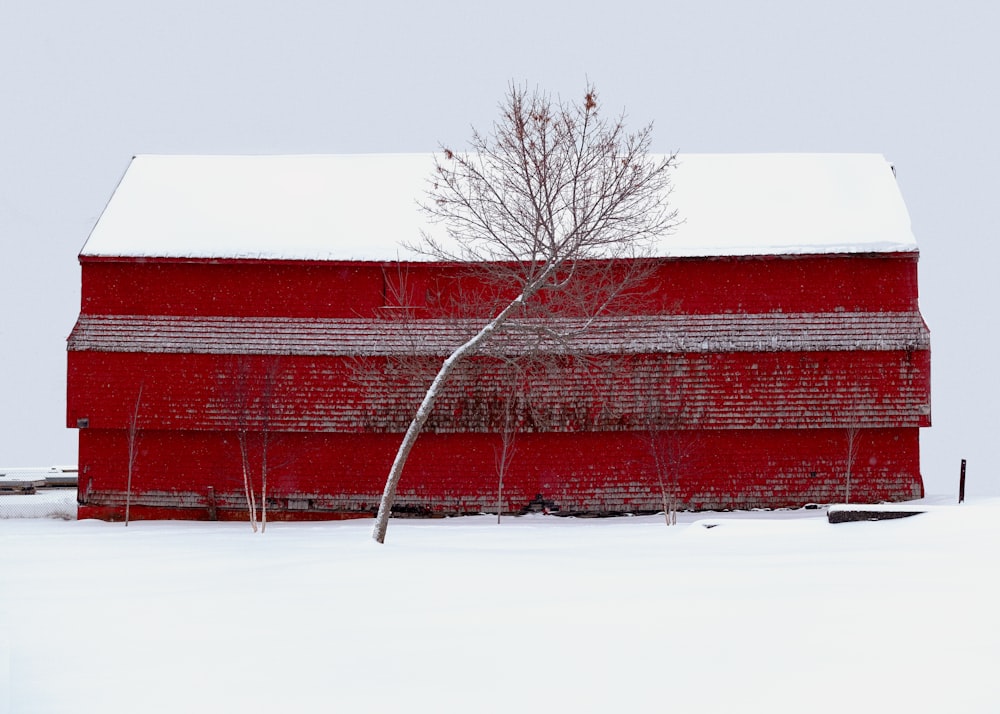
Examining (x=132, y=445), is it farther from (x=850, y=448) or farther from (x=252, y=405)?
(x=850, y=448)

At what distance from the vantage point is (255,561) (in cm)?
1232

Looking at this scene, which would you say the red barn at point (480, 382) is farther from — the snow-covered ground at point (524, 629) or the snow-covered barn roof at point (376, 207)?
the snow-covered ground at point (524, 629)

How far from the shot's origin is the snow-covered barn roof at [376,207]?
2269 centimetres

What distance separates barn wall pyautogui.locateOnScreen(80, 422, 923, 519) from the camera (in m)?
22.2

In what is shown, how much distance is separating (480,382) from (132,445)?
6927 millimetres

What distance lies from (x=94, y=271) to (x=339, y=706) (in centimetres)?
1897

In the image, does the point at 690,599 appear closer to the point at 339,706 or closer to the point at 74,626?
the point at 339,706

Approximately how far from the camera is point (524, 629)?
788cm

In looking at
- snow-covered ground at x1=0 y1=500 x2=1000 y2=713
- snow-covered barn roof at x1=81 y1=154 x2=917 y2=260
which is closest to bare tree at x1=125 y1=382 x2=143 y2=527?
snow-covered barn roof at x1=81 y1=154 x2=917 y2=260

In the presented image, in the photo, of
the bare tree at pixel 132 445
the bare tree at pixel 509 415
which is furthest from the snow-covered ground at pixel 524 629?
the bare tree at pixel 132 445

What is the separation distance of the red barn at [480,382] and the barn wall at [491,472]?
1.6 inches

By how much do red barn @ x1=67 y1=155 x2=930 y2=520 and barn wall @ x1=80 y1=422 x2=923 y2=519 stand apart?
0.04 meters

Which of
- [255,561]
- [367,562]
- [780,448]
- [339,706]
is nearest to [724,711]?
[339,706]

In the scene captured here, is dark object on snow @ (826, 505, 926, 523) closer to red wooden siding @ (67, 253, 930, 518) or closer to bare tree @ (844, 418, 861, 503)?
red wooden siding @ (67, 253, 930, 518)
